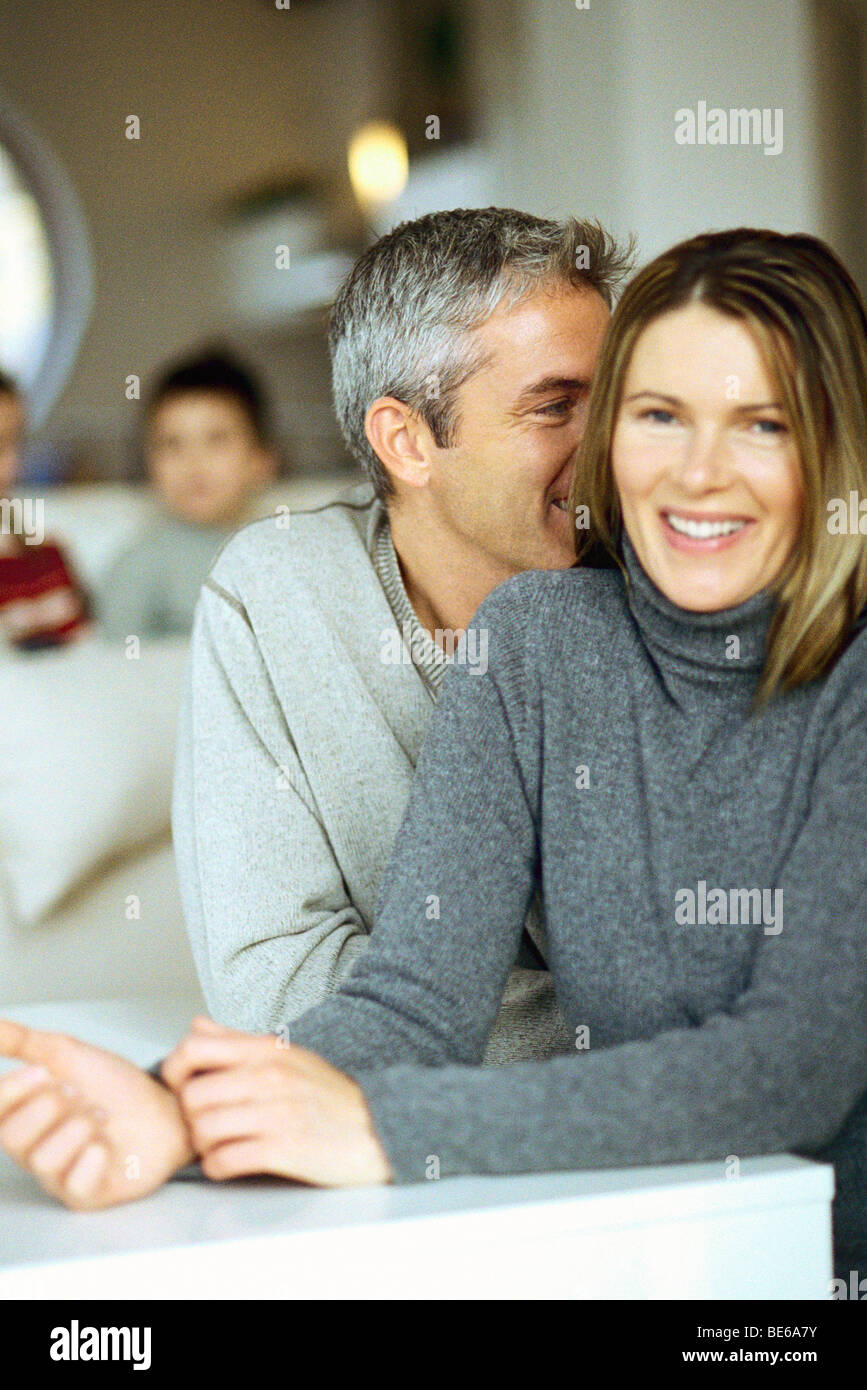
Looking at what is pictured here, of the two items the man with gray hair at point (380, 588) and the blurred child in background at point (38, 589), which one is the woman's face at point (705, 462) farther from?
the blurred child in background at point (38, 589)

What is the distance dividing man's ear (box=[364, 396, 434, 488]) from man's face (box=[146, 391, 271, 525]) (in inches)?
77.5

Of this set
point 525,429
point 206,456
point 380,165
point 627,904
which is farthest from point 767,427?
point 380,165

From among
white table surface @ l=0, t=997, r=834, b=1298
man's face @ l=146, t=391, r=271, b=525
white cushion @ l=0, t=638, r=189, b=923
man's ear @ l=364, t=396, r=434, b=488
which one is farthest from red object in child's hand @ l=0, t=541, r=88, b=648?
white table surface @ l=0, t=997, r=834, b=1298

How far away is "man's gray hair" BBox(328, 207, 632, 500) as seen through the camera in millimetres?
1272

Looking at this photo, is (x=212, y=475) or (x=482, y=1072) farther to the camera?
(x=212, y=475)

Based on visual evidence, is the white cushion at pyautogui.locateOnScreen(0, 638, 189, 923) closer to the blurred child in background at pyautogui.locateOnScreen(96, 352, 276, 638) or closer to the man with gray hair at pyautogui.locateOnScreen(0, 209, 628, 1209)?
the man with gray hair at pyautogui.locateOnScreen(0, 209, 628, 1209)

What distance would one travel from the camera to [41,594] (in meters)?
2.79

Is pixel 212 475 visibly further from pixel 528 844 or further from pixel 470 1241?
pixel 470 1241

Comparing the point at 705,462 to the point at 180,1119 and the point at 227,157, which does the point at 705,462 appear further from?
the point at 227,157

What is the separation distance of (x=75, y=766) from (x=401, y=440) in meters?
0.58

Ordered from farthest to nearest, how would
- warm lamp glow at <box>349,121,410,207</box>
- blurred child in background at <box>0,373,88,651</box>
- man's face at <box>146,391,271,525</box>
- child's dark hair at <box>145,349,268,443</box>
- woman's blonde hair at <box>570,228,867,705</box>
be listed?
warm lamp glow at <box>349,121,410,207</box> < child's dark hair at <box>145,349,268,443</box> < man's face at <box>146,391,271,525</box> < blurred child in background at <box>0,373,88,651</box> < woman's blonde hair at <box>570,228,867,705</box>

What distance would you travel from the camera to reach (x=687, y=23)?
357cm

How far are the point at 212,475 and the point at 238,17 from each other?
97.3 inches
